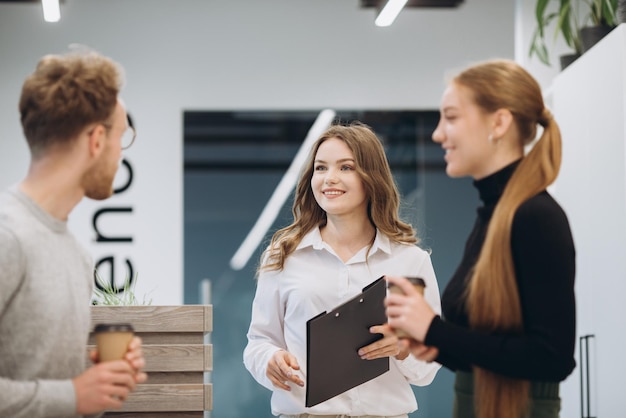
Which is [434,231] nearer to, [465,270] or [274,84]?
[274,84]

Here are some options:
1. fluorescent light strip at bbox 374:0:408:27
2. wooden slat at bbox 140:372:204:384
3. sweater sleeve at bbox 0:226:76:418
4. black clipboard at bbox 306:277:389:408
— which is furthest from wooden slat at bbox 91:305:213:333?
fluorescent light strip at bbox 374:0:408:27

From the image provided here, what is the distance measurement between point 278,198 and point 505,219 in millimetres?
4553

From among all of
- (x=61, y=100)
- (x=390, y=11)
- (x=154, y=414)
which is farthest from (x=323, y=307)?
(x=390, y=11)

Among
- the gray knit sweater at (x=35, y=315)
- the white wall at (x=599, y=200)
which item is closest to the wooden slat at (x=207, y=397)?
the gray knit sweater at (x=35, y=315)

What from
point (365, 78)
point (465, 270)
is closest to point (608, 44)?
point (465, 270)

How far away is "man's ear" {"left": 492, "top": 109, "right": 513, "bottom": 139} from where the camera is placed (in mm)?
1929

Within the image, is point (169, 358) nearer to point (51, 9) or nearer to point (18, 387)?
point (18, 387)

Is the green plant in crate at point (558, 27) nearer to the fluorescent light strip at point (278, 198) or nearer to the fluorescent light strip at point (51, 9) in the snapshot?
the fluorescent light strip at point (278, 198)

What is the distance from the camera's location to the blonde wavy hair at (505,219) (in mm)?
1849

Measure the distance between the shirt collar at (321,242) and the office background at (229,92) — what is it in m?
3.19

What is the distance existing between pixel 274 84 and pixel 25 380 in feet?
15.0

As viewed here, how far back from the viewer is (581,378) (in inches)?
161

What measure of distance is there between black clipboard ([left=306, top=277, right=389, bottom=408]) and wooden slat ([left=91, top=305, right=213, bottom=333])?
0.61 metres

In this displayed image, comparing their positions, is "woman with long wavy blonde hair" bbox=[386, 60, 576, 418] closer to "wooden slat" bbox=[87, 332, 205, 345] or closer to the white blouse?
the white blouse
